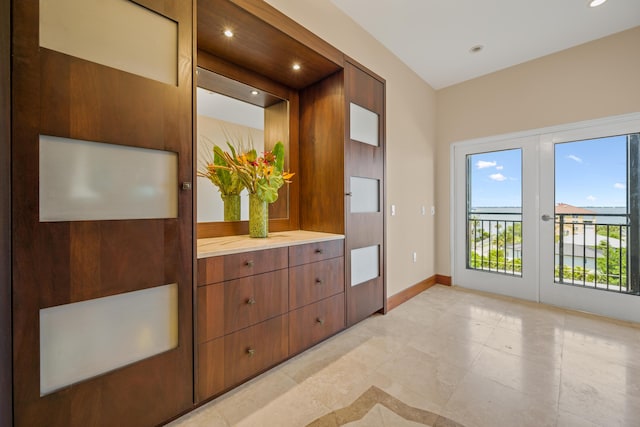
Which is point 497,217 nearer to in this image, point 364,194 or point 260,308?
point 364,194

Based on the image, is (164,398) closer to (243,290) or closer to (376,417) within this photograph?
(243,290)

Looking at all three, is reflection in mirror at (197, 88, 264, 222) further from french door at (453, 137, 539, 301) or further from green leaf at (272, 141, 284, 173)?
french door at (453, 137, 539, 301)

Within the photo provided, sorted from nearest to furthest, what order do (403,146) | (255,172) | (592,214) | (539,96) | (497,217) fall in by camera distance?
(255,172) → (592,214) → (539,96) → (403,146) → (497,217)

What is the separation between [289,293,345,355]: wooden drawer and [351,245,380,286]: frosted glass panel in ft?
0.86

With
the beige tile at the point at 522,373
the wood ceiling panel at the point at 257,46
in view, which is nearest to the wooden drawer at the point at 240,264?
the wood ceiling panel at the point at 257,46

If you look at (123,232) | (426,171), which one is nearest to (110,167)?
(123,232)

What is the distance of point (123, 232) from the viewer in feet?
3.81

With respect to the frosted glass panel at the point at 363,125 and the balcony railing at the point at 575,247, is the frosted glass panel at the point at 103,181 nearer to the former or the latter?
the frosted glass panel at the point at 363,125

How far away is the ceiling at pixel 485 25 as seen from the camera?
223 centimetres

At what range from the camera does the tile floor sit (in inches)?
55.6

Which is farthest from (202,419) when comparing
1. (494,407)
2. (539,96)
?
(539,96)

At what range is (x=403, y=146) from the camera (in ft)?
10.3

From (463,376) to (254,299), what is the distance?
146cm

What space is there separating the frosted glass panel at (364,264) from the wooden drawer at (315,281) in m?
0.19
